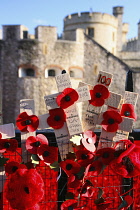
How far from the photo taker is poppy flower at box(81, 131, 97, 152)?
204cm

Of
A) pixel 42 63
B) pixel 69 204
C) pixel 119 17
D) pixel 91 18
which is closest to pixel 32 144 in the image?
pixel 69 204

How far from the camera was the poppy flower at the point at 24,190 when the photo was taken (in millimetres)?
1913

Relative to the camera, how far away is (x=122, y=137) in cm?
220

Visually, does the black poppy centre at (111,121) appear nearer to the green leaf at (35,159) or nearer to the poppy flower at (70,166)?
the poppy flower at (70,166)

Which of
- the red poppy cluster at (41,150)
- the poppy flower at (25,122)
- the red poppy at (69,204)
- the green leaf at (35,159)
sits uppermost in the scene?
the poppy flower at (25,122)

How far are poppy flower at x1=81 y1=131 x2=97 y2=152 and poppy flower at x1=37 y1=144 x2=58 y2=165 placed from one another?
0.60 ft

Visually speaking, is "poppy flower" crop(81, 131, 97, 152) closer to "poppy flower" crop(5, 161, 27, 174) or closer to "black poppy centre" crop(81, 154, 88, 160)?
"black poppy centre" crop(81, 154, 88, 160)

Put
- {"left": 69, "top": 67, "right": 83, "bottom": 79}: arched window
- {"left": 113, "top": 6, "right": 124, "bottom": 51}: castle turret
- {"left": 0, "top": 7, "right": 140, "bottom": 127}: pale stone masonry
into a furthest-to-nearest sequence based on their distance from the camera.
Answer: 1. {"left": 113, "top": 6, "right": 124, "bottom": 51}: castle turret
2. {"left": 69, "top": 67, "right": 83, "bottom": 79}: arched window
3. {"left": 0, "top": 7, "right": 140, "bottom": 127}: pale stone masonry

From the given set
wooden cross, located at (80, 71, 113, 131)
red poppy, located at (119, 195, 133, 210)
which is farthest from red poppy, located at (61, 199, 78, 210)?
wooden cross, located at (80, 71, 113, 131)

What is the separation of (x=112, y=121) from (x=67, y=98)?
31 cm

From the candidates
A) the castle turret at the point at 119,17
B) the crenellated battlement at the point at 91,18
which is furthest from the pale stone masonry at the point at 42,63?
the castle turret at the point at 119,17

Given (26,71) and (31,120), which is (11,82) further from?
(31,120)

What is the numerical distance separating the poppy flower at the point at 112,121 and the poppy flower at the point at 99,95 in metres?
0.08

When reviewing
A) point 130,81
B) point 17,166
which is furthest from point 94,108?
point 17,166
